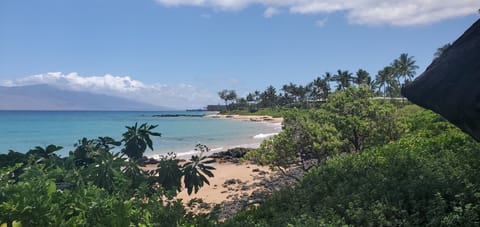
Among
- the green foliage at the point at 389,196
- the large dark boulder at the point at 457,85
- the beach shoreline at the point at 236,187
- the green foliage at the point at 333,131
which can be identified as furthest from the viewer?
the beach shoreline at the point at 236,187

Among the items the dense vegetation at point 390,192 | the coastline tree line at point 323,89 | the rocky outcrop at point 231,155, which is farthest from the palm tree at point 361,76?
the dense vegetation at point 390,192

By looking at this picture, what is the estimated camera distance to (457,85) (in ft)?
17.6

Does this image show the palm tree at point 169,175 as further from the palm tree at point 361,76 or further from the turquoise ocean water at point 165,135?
the palm tree at point 361,76

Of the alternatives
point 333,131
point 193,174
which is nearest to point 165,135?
point 333,131

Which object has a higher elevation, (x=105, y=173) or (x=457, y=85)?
(x=457, y=85)

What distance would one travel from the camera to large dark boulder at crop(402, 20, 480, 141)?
203 inches

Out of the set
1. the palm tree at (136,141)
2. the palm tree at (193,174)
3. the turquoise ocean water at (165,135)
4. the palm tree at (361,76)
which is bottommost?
the turquoise ocean water at (165,135)

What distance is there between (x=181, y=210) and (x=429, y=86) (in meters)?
4.48

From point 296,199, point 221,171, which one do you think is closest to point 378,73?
point 221,171

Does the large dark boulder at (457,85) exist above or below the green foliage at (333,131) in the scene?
above

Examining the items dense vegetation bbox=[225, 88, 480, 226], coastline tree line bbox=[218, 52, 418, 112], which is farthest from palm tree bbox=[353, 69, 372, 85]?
dense vegetation bbox=[225, 88, 480, 226]

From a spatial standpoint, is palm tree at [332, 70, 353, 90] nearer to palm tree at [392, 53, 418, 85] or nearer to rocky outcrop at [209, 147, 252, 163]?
palm tree at [392, 53, 418, 85]

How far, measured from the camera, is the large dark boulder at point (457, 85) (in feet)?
16.9

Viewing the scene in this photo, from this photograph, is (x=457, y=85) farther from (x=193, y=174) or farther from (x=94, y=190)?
(x=94, y=190)
